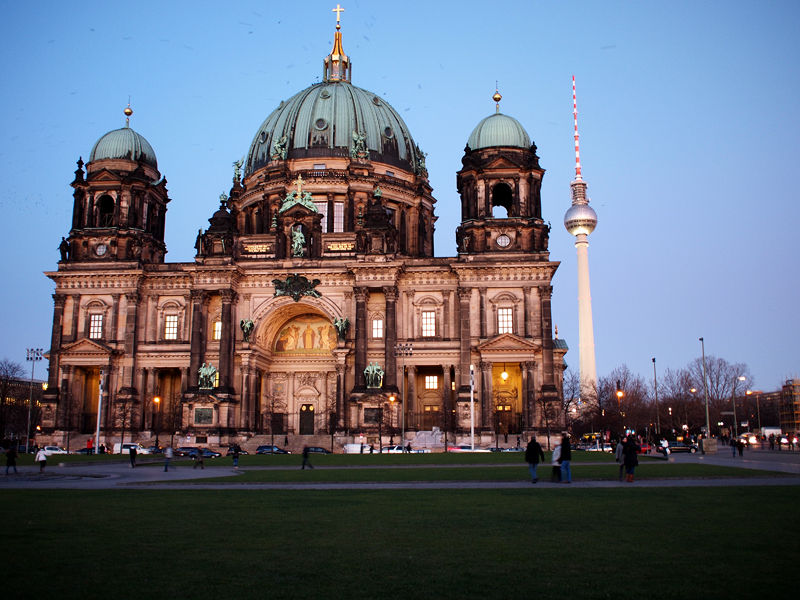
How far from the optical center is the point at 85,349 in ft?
234

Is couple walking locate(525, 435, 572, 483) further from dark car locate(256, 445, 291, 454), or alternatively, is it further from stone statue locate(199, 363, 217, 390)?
stone statue locate(199, 363, 217, 390)

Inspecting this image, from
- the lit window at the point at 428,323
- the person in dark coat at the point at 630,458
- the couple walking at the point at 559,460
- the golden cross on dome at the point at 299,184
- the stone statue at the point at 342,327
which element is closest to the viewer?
the person in dark coat at the point at 630,458

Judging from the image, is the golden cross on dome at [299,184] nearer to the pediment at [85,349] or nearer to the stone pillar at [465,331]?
the stone pillar at [465,331]

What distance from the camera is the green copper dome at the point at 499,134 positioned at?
72.1 metres

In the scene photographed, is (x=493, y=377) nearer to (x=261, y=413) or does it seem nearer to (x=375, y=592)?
(x=261, y=413)

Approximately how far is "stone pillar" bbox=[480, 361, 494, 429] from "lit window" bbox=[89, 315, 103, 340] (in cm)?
3629

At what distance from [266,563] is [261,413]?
64.6 m

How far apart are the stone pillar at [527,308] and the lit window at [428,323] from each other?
8253 mm

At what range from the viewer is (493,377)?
7044 cm

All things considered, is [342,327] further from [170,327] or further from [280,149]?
[280,149]

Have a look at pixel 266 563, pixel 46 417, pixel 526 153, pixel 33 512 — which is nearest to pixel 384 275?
pixel 526 153

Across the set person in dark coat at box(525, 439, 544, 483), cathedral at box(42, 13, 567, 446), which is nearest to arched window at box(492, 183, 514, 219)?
cathedral at box(42, 13, 567, 446)

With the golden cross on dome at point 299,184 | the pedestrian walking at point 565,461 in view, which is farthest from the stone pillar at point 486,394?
the pedestrian walking at point 565,461

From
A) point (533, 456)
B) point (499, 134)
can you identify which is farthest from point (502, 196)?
point (533, 456)
